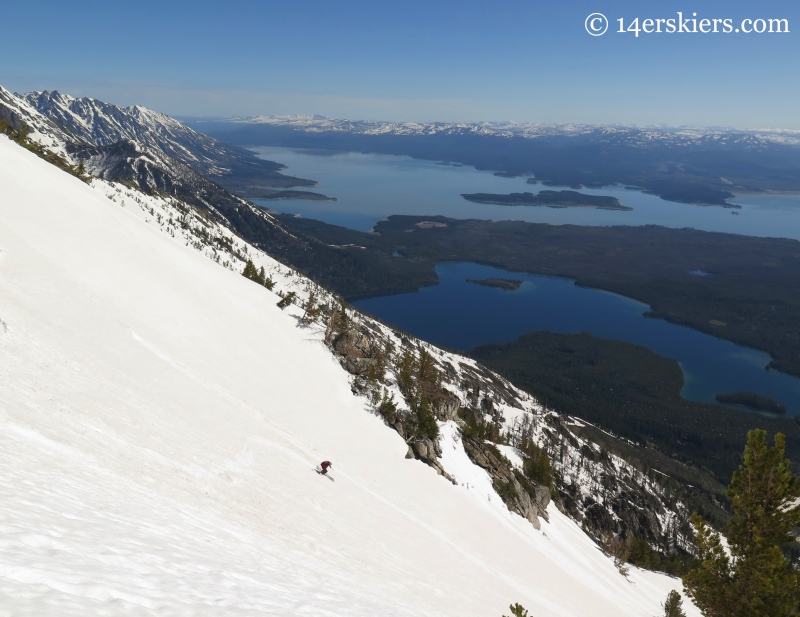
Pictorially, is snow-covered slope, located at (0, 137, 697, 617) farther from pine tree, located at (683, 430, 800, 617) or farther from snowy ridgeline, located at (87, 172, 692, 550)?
snowy ridgeline, located at (87, 172, 692, 550)

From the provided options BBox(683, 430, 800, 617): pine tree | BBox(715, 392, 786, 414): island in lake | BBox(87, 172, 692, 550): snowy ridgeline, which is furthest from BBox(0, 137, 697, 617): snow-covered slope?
BBox(715, 392, 786, 414): island in lake

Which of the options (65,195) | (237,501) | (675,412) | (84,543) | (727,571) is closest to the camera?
(84,543)

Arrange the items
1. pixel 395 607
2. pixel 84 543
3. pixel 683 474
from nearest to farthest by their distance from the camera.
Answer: pixel 84 543 < pixel 395 607 < pixel 683 474

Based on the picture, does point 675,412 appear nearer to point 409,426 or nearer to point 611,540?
point 611,540

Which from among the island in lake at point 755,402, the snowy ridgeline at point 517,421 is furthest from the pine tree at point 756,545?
the island in lake at point 755,402

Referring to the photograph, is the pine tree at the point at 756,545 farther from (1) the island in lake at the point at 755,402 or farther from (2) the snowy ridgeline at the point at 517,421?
(1) the island in lake at the point at 755,402

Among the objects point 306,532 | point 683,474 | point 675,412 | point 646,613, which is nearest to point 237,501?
point 306,532

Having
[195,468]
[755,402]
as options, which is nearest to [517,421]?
[195,468]
